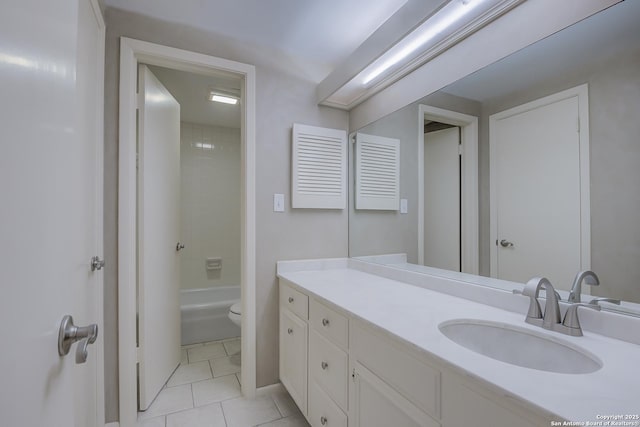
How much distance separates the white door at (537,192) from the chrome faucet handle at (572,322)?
0.17 meters

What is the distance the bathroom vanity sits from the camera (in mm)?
620

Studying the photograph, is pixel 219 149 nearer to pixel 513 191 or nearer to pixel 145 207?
pixel 145 207

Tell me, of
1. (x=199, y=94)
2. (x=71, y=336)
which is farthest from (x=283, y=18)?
(x=71, y=336)

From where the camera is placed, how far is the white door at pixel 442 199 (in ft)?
5.02

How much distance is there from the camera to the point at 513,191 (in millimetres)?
1244

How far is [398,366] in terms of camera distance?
3.01 feet

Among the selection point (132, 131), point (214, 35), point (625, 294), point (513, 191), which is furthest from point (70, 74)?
point (625, 294)

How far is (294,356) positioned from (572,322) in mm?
1343

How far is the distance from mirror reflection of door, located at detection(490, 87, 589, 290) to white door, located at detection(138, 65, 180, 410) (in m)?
1.96

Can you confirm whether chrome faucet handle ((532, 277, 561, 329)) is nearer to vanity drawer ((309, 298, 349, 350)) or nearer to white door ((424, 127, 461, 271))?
white door ((424, 127, 461, 271))

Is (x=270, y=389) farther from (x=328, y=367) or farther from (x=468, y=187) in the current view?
(x=468, y=187)

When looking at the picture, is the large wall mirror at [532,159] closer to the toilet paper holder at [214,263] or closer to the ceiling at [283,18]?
the ceiling at [283,18]

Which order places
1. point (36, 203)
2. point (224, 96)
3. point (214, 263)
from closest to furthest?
1. point (36, 203)
2. point (224, 96)
3. point (214, 263)

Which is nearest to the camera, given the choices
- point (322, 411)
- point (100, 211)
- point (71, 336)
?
point (71, 336)
